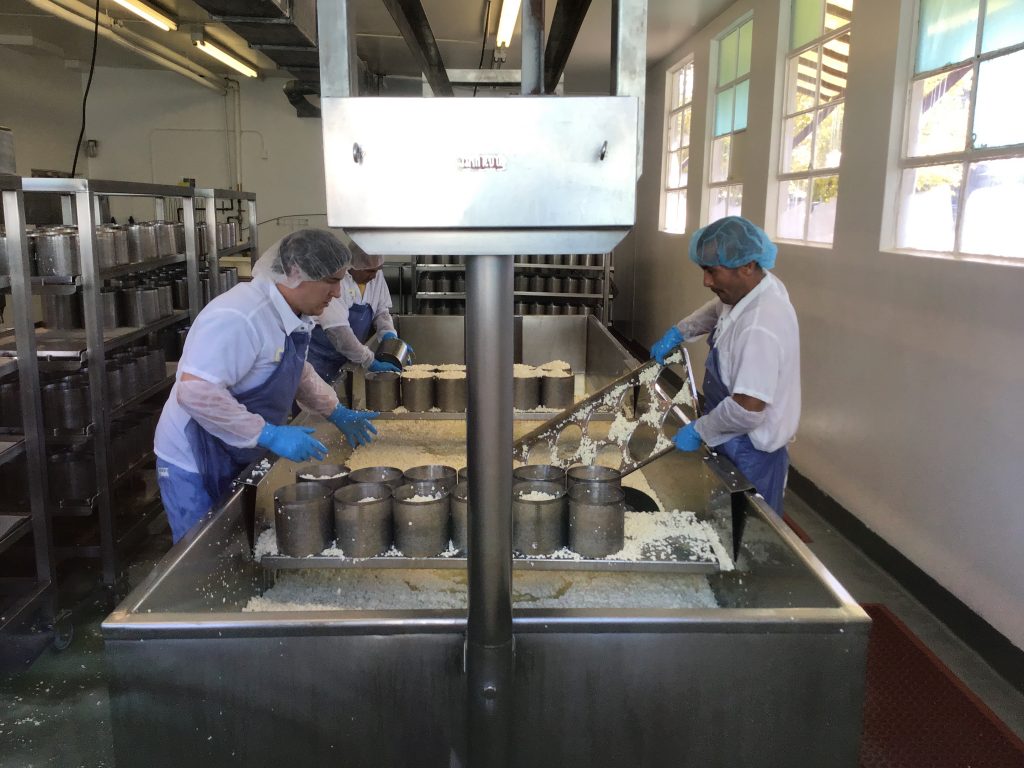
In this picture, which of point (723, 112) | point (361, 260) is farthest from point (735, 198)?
point (361, 260)

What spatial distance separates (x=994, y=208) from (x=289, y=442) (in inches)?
99.9

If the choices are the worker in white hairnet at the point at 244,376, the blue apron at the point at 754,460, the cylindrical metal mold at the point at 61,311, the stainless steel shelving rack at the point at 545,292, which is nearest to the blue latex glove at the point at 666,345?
the blue apron at the point at 754,460

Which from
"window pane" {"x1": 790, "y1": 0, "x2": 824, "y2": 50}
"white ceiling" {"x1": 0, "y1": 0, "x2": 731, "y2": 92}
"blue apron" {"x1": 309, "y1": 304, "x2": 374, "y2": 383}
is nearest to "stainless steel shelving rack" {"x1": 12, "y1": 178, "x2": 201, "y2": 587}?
"blue apron" {"x1": 309, "y1": 304, "x2": 374, "y2": 383}

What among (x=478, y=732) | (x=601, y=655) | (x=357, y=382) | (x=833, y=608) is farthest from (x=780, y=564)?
(x=357, y=382)

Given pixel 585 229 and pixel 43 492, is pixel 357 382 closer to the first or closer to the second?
pixel 43 492

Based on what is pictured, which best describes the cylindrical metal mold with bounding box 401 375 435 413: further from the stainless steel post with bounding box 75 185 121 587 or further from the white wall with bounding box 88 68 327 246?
the white wall with bounding box 88 68 327 246

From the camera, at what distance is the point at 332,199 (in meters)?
0.81

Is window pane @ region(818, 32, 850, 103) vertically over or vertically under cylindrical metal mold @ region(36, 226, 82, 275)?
over

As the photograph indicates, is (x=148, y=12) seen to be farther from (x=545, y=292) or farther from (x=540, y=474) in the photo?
(x=540, y=474)

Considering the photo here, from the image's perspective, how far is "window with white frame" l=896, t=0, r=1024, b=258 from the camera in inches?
104

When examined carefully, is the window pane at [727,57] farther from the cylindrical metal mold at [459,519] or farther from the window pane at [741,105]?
the cylindrical metal mold at [459,519]

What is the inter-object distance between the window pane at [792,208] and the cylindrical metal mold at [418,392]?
8.96ft

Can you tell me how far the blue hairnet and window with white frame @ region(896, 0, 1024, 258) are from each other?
971mm

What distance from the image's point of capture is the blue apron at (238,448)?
2199mm
